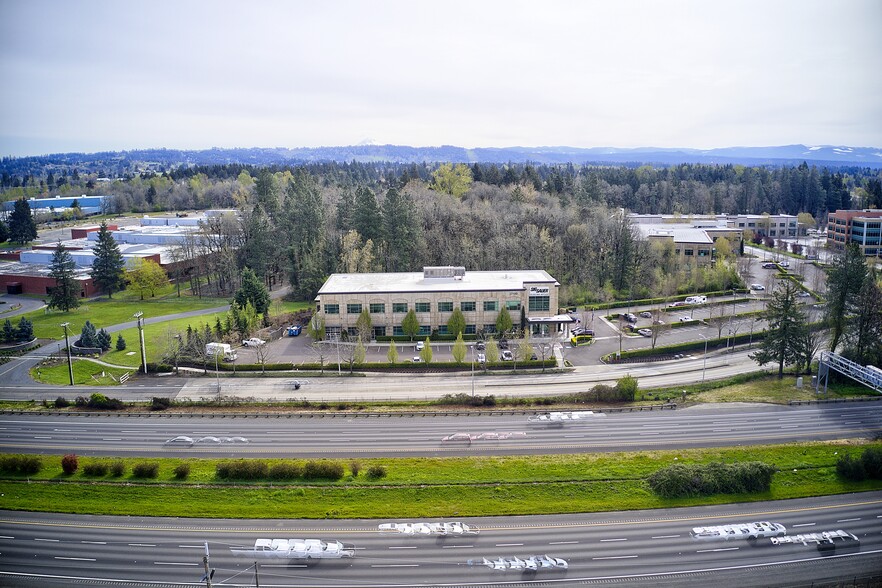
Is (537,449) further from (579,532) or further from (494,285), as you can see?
(494,285)

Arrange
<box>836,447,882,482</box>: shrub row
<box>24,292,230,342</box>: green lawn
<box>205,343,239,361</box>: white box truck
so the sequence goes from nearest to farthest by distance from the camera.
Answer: <box>836,447,882,482</box>: shrub row → <box>205,343,239,361</box>: white box truck → <box>24,292,230,342</box>: green lawn

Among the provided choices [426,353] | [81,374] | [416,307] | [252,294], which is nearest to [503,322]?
[416,307]

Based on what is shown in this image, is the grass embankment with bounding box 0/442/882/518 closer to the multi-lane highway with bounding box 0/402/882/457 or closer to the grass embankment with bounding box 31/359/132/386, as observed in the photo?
the multi-lane highway with bounding box 0/402/882/457

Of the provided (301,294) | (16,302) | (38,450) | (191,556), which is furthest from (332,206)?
(191,556)

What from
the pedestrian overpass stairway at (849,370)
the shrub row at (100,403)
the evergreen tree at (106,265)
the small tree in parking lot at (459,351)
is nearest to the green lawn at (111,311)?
the evergreen tree at (106,265)

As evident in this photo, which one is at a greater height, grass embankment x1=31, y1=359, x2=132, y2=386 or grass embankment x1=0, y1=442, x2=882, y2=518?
grass embankment x1=31, y1=359, x2=132, y2=386

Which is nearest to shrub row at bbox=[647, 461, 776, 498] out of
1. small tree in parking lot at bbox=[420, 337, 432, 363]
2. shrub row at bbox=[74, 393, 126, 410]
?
small tree in parking lot at bbox=[420, 337, 432, 363]

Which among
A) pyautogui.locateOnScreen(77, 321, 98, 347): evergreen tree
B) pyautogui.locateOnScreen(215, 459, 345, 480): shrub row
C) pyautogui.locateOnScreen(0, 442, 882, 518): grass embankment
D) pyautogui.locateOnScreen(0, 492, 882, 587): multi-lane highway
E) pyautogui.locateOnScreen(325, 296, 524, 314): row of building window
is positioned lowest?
pyautogui.locateOnScreen(0, 492, 882, 587): multi-lane highway
